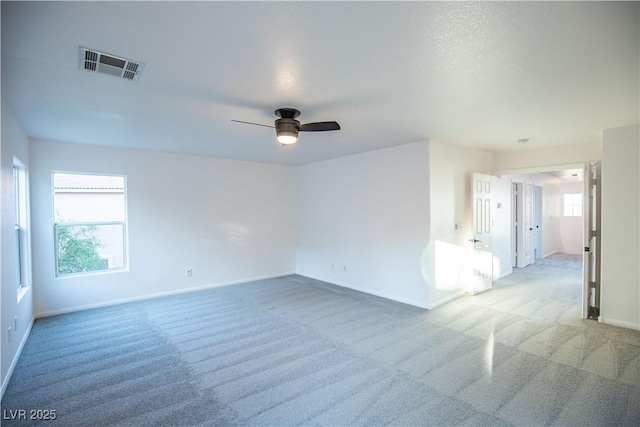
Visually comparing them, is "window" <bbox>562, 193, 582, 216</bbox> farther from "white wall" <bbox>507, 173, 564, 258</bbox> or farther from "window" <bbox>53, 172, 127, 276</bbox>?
"window" <bbox>53, 172, 127, 276</bbox>

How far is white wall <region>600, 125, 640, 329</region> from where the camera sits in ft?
12.0

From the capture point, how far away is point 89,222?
473cm

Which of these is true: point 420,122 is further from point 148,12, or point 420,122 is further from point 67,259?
point 67,259

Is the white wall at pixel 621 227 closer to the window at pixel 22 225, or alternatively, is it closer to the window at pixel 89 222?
the window at pixel 89 222

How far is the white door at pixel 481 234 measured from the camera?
521 cm

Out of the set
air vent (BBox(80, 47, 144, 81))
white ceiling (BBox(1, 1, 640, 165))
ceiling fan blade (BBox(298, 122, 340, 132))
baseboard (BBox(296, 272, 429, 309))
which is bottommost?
baseboard (BBox(296, 272, 429, 309))

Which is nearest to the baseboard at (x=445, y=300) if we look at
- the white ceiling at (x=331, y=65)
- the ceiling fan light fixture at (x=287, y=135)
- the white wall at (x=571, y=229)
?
the white ceiling at (x=331, y=65)

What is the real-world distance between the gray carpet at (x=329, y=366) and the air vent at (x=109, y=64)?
251cm

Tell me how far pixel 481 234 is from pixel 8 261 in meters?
6.31

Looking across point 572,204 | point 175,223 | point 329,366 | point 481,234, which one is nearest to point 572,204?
point 572,204

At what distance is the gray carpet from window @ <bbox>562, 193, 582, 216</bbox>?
23.2ft

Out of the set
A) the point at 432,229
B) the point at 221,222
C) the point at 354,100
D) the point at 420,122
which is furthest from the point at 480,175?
the point at 221,222

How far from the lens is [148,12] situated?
157cm

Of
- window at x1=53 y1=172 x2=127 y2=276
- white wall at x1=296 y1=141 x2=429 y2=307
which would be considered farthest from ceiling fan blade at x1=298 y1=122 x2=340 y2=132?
window at x1=53 y1=172 x2=127 y2=276
